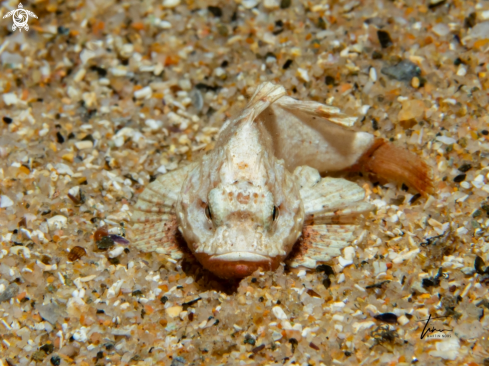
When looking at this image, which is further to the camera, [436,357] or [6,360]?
[6,360]

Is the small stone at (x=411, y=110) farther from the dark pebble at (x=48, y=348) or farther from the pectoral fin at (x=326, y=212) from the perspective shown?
the dark pebble at (x=48, y=348)

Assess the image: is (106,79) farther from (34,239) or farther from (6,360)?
(6,360)

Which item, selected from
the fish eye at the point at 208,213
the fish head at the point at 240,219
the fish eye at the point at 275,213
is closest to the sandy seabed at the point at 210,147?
the fish head at the point at 240,219

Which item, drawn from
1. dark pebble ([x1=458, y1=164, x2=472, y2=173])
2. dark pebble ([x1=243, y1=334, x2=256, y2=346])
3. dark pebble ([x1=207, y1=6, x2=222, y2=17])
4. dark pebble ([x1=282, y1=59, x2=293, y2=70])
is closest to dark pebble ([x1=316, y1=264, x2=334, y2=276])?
dark pebble ([x1=243, y1=334, x2=256, y2=346])

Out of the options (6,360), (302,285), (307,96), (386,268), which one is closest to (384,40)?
(307,96)

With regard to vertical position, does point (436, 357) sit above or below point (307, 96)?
below

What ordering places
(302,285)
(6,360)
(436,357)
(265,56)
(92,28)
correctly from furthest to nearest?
(92,28), (265,56), (302,285), (6,360), (436,357)
